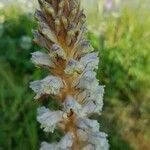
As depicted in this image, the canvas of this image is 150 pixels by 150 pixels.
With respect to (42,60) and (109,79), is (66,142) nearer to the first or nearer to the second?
(42,60)

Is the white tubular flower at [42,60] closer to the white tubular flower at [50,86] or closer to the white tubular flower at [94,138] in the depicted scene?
the white tubular flower at [50,86]

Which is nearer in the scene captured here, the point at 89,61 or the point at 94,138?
the point at 89,61

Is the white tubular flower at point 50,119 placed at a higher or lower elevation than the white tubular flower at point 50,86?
lower

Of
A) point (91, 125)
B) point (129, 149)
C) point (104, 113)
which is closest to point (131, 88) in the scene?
point (104, 113)

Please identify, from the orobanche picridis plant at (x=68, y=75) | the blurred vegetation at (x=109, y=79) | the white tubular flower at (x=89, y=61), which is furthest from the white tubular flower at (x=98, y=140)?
the blurred vegetation at (x=109, y=79)

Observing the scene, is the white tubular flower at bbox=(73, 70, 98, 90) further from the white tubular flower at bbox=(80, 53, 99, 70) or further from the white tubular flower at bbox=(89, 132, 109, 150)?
the white tubular flower at bbox=(89, 132, 109, 150)

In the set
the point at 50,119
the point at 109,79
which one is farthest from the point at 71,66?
the point at 109,79

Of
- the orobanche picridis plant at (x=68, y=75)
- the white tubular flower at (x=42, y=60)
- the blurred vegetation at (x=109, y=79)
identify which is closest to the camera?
the orobanche picridis plant at (x=68, y=75)
